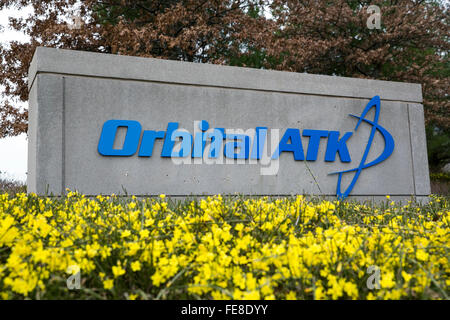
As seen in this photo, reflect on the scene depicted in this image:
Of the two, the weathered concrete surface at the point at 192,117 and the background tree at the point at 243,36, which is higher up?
the background tree at the point at 243,36

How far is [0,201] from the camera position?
3570 millimetres

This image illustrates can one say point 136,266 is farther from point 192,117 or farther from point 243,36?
point 243,36

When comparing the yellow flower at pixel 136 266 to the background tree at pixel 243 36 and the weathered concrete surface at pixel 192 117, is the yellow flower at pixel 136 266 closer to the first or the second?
the weathered concrete surface at pixel 192 117

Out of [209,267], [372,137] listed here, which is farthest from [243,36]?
[209,267]

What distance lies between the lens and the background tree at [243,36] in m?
11.2

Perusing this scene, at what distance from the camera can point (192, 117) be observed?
6.59 metres

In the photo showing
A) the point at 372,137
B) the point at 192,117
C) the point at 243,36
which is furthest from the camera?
the point at 243,36

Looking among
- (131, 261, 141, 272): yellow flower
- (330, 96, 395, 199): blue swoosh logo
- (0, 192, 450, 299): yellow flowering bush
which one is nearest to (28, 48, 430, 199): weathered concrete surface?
(330, 96, 395, 199): blue swoosh logo

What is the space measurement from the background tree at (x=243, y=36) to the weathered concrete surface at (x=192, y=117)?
424cm

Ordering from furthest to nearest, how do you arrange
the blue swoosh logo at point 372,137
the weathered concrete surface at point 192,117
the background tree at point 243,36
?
the background tree at point 243,36, the blue swoosh logo at point 372,137, the weathered concrete surface at point 192,117

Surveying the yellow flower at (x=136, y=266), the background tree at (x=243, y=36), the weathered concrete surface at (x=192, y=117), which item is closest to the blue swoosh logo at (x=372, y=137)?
the weathered concrete surface at (x=192, y=117)

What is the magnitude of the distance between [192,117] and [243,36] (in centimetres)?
598

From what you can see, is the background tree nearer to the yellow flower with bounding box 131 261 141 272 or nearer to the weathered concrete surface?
the weathered concrete surface

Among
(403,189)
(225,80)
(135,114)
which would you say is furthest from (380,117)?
(135,114)
